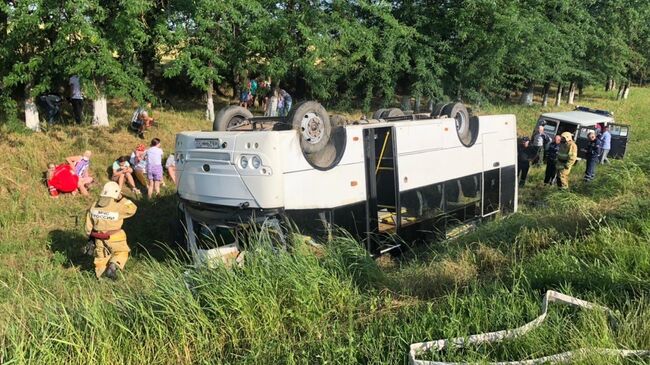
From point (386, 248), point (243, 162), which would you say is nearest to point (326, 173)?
point (243, 162)

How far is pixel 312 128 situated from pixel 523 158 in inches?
390

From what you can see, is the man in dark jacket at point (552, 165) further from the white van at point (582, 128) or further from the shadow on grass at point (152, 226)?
the shadow on grass at point (152, 226)

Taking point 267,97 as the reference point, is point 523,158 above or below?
below

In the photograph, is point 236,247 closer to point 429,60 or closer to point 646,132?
point 429,60

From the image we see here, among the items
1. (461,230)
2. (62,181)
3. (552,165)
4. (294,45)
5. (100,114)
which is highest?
(294,45)

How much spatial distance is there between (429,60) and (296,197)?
616 inches

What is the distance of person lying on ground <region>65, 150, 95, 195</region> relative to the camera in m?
11.3

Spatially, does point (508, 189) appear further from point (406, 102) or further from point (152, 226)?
point (406, 102)

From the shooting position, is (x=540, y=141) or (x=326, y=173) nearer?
(x=326, y=173)

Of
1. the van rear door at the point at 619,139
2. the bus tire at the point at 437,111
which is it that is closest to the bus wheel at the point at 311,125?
the bus tire at the point at 437,111

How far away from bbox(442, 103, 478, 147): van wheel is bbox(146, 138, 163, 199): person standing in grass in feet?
21.0

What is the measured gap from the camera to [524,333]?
307 centimetres

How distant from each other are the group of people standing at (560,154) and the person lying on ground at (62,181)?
11441 mm

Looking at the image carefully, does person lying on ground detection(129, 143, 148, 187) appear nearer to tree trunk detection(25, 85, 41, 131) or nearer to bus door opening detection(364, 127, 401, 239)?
tree trunk detection(25, 85, 41, 131)
